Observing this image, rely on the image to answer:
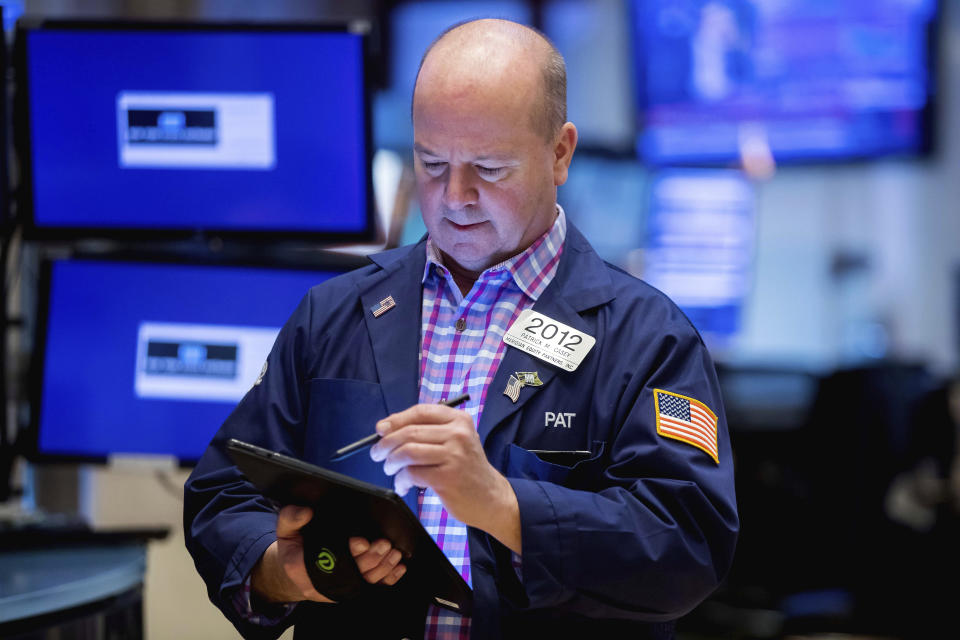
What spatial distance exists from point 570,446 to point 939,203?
5.29 meters

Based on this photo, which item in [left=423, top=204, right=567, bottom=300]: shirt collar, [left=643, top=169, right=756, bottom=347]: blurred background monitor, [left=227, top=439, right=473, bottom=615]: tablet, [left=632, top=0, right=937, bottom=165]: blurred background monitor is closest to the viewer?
[left=227, top=439, right=473, bottom=615]: tablet

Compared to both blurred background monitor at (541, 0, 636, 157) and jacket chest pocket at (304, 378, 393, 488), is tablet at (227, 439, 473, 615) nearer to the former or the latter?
jacket chest pocket at (304, 378, 393, 488)

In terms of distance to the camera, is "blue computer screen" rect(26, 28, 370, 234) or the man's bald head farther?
"blue computer screen" rect(26, 28, 370, 234)

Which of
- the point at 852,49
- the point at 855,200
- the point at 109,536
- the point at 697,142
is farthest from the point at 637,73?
the point at 109,536

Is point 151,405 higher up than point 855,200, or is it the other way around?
point 855,200

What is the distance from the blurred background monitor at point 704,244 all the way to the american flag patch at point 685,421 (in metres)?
4.59

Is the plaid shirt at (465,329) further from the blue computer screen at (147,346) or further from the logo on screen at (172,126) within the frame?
the logo on screen at (172,126)

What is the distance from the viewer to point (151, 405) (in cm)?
225

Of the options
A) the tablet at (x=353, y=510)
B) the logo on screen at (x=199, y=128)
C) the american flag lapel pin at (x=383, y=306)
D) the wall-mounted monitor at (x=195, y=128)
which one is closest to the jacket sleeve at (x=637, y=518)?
the tablet at (x=353, y=510)

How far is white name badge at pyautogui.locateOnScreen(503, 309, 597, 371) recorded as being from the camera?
4.45 ft

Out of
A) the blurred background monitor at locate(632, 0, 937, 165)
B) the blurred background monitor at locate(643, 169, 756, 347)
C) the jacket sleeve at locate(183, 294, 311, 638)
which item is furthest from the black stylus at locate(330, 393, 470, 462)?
the blurred background monitor at locate(632, 0, 937, 165)

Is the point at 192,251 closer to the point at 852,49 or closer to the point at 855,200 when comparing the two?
the point at 852,49

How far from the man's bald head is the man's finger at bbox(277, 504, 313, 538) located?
57 centimetres

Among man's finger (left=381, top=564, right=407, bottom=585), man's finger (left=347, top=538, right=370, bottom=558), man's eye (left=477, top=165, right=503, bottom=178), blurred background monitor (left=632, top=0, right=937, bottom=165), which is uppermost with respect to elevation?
blurred background monitor (left=632, top=0, right=937, bottom=165)
